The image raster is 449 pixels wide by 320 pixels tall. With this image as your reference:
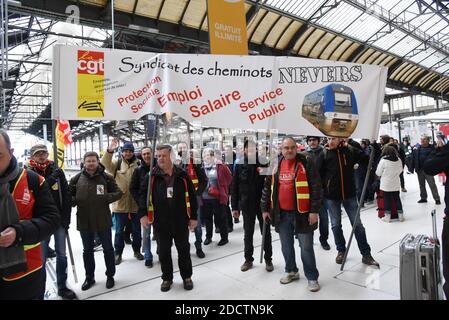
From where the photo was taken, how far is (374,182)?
7.50m

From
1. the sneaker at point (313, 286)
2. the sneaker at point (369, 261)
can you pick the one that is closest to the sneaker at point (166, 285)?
the sneaker at point (313, 286)

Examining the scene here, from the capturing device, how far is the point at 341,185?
380 cm

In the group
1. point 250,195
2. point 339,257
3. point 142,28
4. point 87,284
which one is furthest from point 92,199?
point 142,28

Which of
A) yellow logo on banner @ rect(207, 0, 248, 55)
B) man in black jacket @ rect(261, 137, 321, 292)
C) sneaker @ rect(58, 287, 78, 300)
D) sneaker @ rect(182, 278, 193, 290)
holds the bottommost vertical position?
sneaker @ rect(58, 287, 78, 300)

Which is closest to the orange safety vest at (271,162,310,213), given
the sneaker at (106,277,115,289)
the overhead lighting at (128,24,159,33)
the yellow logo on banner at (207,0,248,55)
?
the yellow logo on banner at (207,0,248,55)

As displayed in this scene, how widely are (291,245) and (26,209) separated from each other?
255 centimetres

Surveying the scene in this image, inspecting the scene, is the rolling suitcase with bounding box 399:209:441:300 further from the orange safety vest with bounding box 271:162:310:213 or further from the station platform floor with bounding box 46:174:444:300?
the orange safety vest with bounding box 271:162:310:213

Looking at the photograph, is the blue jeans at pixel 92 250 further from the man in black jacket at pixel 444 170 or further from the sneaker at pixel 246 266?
the man in black jacket at pixel 444 170

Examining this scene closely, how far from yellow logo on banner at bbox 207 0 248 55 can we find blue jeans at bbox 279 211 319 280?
6.71ft

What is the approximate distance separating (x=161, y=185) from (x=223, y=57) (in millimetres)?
1486

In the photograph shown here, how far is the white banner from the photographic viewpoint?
109 inches

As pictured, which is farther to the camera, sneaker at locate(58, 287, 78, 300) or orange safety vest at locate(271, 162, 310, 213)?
sneaker at locate(58, 287, 78, 300)

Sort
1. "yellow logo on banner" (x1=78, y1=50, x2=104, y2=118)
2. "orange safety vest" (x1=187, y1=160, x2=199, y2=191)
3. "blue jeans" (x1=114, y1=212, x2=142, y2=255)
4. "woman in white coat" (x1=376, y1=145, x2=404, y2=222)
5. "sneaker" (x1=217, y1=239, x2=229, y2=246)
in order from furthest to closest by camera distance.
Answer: "woman in white coat" (x1=376, y1=145, x2=404, y2=222) → "sneaker" (x1=217, y1=239, x2=229, y2=246) → "orange safety vest" (x1=187, y1=160, x2=199, y2=191) → "blue jeans" (x1=114, y1=212, x2=142, y2=255) → "yellow logo on banner" (x1=78, y1=50, x2=104, y2=118)
